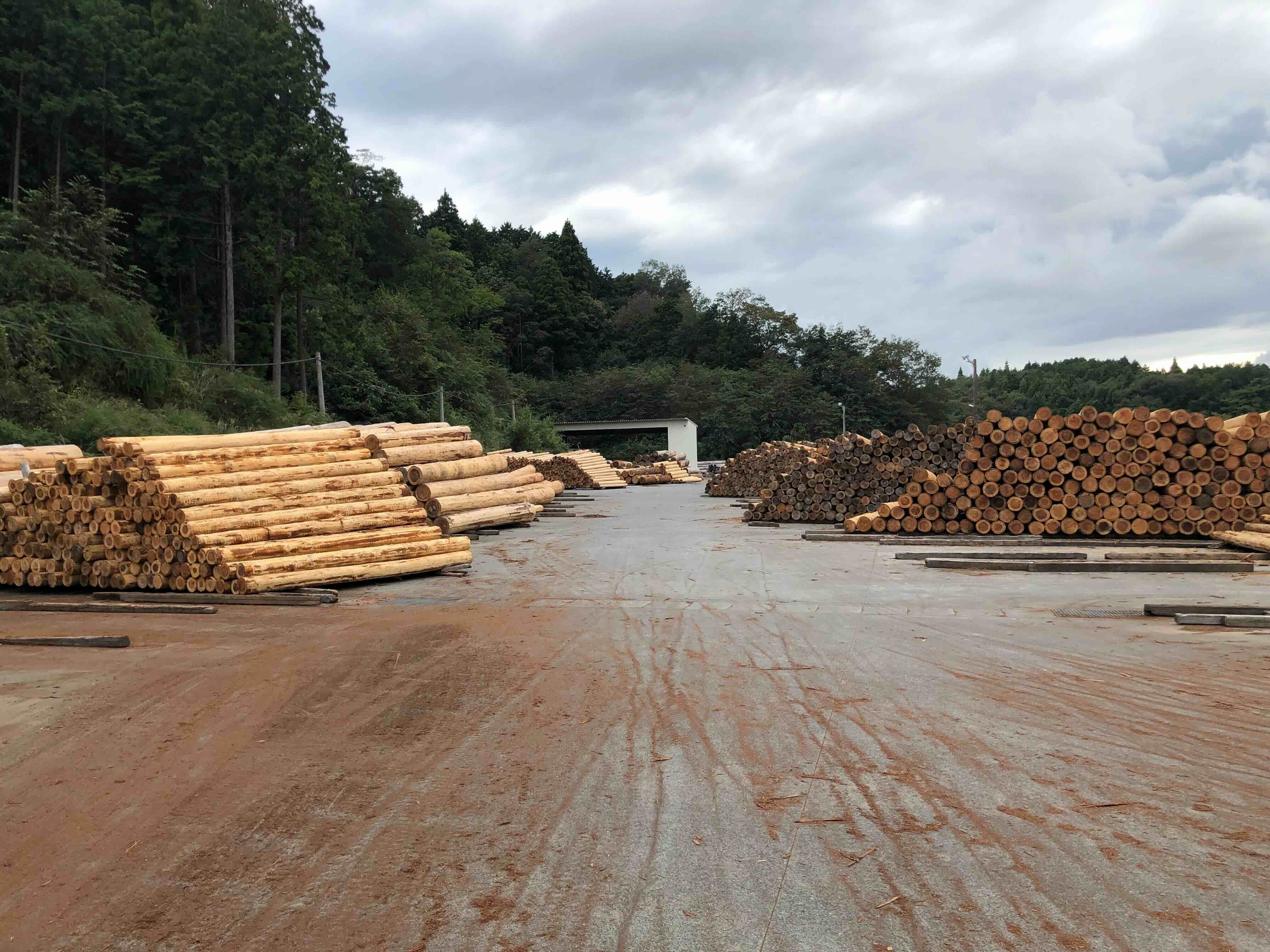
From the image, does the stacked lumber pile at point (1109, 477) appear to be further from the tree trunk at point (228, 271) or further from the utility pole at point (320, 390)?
the tree trunk at point (228, 271)

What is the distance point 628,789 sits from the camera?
14.9ft

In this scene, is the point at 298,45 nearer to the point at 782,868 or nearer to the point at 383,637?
the point at 383,637

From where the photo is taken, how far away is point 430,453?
17.8 meters

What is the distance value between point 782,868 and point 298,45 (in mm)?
50053

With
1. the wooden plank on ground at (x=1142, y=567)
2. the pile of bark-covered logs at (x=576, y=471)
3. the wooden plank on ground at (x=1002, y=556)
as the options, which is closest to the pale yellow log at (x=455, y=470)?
the wooden plank on ground at (x=1002, y=556)

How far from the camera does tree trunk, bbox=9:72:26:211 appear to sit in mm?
37812

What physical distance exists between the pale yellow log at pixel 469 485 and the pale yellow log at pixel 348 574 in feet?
11.6

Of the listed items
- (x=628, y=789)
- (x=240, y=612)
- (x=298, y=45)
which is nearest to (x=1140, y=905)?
(x=628, y=789)

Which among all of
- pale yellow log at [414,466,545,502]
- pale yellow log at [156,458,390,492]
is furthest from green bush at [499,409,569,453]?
pale yellow log at [156,458,390,492]

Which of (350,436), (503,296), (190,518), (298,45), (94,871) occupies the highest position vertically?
(298,45)

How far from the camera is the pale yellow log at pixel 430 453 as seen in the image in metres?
16.7

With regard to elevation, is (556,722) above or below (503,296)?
below

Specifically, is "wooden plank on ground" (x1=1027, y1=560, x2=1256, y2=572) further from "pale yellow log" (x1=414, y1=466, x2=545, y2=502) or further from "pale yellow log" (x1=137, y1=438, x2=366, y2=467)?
"pale yellow log" (x1=137, y1=438, x2=366, y2=467)

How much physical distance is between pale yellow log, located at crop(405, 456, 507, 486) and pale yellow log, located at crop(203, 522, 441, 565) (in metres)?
3.51
